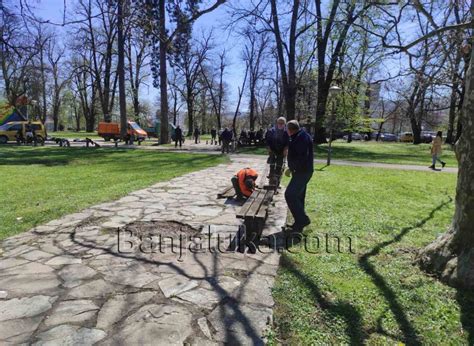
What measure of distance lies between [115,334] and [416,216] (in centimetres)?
605

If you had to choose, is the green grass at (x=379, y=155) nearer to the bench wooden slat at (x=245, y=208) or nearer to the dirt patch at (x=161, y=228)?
the bench wooden slat at (x=245, y=208)

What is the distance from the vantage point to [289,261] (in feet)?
14.7

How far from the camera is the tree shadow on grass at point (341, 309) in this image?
2.96m

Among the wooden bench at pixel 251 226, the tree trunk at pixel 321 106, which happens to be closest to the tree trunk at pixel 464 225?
the wooden bench at pixel 251 226

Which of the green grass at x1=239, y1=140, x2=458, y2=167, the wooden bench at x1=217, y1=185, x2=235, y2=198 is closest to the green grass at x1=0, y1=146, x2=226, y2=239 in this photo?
the wooden bench at x1=217, y1=185, x2=235, y2=198

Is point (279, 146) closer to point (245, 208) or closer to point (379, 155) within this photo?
point (245, 208)

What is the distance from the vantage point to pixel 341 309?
3346 mm

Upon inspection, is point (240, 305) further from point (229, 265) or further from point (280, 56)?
point (280, 56)

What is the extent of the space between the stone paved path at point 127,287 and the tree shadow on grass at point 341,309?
14.5 inches

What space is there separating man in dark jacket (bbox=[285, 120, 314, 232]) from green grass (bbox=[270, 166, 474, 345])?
33 centimetres

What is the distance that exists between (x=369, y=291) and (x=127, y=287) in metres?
2.47

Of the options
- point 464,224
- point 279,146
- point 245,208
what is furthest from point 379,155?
point 464,224

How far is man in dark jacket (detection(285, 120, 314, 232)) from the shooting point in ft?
18.4

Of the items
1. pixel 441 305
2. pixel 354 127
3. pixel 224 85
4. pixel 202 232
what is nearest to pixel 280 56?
pixel 354 127
